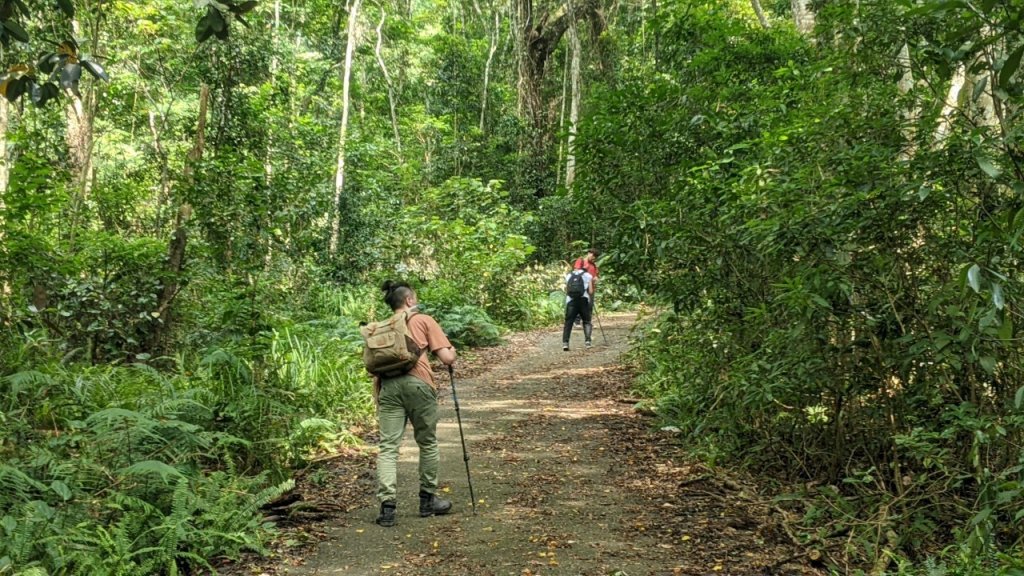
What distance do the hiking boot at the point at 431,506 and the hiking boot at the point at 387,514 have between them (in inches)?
10.8

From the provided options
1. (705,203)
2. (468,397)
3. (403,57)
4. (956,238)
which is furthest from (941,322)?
(403,57)

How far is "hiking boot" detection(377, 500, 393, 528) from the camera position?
5570 mm

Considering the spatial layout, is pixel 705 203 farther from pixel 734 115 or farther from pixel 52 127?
pixel 52 127

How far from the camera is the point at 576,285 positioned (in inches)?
529

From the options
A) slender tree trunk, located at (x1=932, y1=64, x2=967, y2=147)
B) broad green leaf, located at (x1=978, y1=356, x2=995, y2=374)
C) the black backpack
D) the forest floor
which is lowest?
the forest floor

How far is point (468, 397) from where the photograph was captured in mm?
10477

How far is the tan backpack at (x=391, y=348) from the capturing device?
550 cm

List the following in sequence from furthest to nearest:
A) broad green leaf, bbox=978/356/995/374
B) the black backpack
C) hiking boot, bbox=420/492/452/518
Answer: the black backpack → hiking boot, bbox=420/492/452/518 → broad green leaf, bbox=978/356/995/374

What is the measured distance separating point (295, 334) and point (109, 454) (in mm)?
4295

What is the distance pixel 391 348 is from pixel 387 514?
123 centimetres

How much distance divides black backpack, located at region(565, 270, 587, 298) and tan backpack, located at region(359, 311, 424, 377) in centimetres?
794

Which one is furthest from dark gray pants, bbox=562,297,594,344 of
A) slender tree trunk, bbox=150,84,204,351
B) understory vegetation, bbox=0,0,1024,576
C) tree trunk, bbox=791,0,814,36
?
slender tree trunk, bbox=150,84,204,351

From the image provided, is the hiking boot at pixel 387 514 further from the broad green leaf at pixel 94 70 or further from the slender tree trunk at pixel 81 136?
the slender tree trunk at pixel 81 136

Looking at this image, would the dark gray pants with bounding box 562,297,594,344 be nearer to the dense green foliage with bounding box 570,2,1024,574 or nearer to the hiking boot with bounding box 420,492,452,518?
the dense green foliage with bounding box 570,2,1024,574
